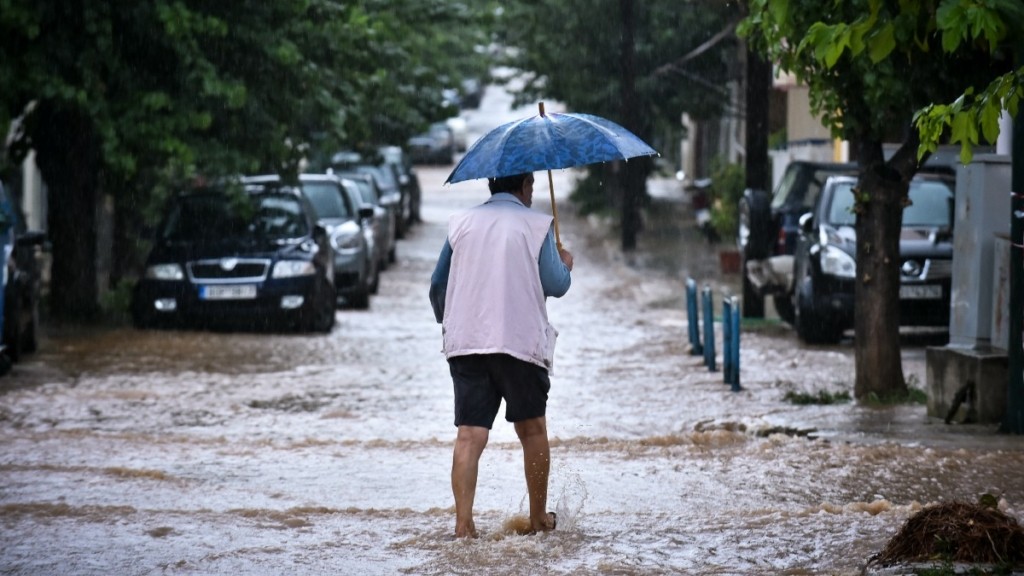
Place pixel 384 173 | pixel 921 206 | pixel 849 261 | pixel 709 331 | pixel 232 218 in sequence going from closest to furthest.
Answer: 1. pixel 709 331
2. pixel 849 261
3. pixel 921 206
4. pixel 232 218
5. pixel 384 173

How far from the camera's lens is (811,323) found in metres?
18.0

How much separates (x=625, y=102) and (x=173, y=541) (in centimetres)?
2453

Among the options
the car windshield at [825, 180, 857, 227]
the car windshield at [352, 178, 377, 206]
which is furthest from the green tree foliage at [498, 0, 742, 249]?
the car windshield at [825, 180, 857, 227]

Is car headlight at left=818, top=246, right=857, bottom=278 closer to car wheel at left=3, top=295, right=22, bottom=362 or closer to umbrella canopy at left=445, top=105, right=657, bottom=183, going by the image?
car wheel at left=3, top=295, right=22, bottom=362

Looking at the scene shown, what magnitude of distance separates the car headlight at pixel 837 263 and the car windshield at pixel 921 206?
564 mm

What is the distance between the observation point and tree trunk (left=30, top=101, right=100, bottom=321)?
20141mm

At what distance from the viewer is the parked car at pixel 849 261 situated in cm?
1750

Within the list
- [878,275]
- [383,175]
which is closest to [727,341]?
[878,275]

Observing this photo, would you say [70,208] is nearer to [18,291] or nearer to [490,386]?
[18,291]

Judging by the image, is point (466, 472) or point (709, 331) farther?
point (709, 331)

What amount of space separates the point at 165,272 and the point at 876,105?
972 centimetres

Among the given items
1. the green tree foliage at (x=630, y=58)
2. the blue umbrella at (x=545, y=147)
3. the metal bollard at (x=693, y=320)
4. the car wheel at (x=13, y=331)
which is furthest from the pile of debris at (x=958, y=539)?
the green tree foliage at (x=630, y=58)

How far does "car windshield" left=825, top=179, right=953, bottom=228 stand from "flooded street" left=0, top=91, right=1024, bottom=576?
53.4 inches

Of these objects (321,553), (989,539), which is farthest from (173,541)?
(989,539)
